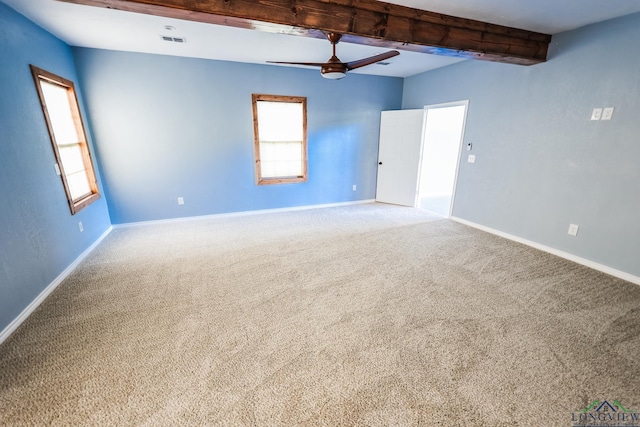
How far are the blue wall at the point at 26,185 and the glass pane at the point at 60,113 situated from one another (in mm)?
257

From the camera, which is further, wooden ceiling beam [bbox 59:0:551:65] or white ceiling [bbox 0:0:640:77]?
white ceiling [bbox 0:0:640:77]

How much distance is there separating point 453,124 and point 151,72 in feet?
19.5

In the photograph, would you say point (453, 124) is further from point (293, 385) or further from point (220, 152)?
point (293, 385)

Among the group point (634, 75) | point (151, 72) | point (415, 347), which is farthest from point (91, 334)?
point (634, 75)

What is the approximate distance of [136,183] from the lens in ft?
13.5

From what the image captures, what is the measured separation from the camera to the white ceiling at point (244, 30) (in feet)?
7.65

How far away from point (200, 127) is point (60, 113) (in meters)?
1.63

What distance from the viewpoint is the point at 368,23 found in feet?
7.57

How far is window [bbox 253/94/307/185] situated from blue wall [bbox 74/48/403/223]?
122mm

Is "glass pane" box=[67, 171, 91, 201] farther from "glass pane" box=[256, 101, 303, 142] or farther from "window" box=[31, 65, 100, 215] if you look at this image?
"glass pane" box=[256, 101, 303, 142]

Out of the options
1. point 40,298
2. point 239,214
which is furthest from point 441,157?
point 40,298

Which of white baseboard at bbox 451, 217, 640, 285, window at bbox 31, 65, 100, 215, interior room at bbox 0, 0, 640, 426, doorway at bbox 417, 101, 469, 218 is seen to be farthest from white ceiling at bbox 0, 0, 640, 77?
white baseboard at bbox 451, 217, 640, 285

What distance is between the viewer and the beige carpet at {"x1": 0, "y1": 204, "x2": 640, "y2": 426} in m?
1.44

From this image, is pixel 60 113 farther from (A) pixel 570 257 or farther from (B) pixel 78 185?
(A) pixel 570 257
